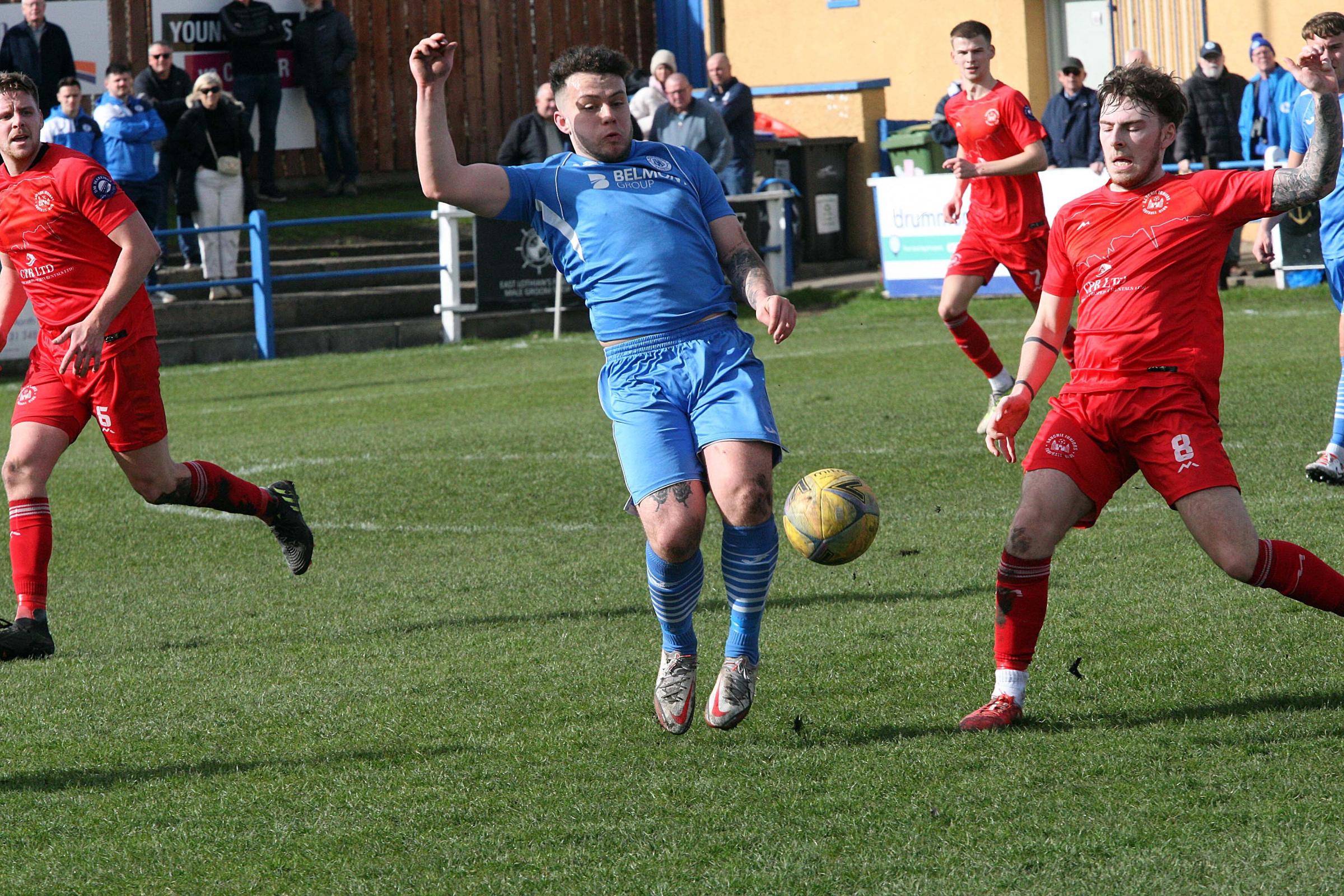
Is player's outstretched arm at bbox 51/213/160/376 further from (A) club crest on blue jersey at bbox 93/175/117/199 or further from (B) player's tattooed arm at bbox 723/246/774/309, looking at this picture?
(B) player's tattooed arm at bbox 723/246/774/309

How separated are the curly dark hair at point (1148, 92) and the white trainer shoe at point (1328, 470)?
12.4 feet

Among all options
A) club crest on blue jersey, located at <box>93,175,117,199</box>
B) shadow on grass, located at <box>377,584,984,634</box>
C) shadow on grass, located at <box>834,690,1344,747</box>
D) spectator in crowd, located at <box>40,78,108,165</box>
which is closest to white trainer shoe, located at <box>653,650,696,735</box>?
shadow on grass, located at <box>834,690,1344,747</box>

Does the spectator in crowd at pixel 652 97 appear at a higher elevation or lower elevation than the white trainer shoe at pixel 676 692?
higher

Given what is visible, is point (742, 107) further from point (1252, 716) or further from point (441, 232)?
point (1252, 716)

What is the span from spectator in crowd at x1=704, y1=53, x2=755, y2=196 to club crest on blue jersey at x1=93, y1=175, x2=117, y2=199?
1289 centimetres

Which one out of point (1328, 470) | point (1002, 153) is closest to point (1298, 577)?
point (1328, 470)

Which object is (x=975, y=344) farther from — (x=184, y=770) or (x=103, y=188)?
(x=184, y=770)

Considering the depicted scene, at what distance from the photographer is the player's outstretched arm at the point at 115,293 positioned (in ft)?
20.5

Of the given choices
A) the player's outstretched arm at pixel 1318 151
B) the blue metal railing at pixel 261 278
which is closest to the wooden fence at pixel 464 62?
the blue metal railing at pixel 261 278

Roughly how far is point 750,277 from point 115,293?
2.68 m

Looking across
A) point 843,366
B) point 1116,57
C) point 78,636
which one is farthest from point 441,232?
point 78,636

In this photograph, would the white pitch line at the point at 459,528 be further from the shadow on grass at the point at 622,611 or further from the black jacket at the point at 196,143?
the black jacket at the point at 196,143

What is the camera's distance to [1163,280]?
16.1 ft

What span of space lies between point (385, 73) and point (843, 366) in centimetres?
1420
